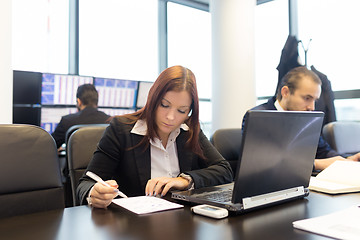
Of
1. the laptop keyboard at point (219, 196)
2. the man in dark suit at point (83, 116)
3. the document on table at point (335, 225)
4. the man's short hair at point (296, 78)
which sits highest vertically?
the man's short hair at point (296, 78)

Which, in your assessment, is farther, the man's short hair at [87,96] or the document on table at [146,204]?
the man's short hair at [87,96]

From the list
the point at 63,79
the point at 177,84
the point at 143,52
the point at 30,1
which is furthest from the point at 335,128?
the point at 30,1

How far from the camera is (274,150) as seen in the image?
2.90 feet

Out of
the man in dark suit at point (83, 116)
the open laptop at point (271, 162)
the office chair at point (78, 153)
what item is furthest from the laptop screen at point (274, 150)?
the man in dark suit at point (83, 116)

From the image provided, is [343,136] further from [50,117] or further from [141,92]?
[50,117]

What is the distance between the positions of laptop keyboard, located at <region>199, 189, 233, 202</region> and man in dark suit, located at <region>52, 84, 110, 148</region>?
1985mm

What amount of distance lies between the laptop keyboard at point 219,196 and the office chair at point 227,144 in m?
0.72

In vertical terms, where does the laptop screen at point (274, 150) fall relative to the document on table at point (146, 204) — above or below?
above

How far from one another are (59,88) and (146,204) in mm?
3099

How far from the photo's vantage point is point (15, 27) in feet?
13.1

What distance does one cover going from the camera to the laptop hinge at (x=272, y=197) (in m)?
0.87

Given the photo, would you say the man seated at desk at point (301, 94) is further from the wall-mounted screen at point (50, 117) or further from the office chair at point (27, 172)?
the wall-mounted screen at point (50, 117)

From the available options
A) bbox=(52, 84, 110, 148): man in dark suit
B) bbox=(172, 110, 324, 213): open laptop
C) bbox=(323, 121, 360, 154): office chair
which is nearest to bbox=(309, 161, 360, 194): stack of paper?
bbox=(172, 110, 324, 213): open laptop

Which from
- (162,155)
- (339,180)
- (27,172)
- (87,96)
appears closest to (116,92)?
(87,96)
